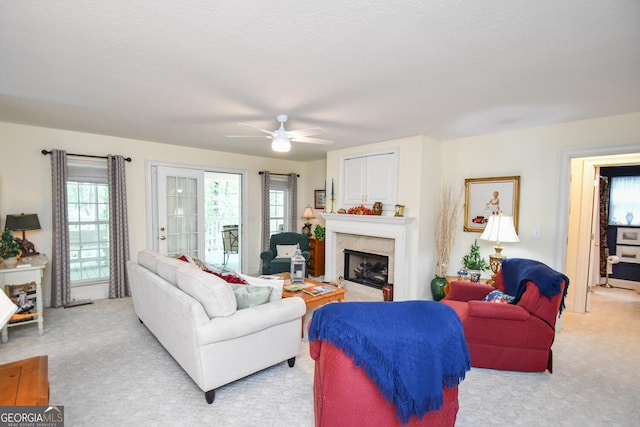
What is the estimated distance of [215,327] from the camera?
6.79 ft

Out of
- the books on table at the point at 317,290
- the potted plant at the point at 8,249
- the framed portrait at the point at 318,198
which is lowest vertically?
A: the books on table at the point at 317,290

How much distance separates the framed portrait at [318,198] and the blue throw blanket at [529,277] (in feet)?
11.9

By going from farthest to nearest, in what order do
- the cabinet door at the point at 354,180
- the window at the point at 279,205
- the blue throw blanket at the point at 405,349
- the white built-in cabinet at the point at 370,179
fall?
1. the window at the point at 279,205
2. the cabinet door at the point at 354,180
3. the white built-in cabinet at the point at 370,179
4. the blue throw blanket at the point at 405,349

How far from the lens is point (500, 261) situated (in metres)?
3.50

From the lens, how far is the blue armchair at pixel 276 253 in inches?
203

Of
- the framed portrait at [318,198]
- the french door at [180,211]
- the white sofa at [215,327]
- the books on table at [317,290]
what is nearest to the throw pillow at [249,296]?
the white sofa at [215,327]

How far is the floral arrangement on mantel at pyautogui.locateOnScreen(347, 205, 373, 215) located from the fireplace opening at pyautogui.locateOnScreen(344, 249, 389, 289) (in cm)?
72

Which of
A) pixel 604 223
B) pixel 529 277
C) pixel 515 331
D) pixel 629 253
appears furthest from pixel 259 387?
pixel 629 253

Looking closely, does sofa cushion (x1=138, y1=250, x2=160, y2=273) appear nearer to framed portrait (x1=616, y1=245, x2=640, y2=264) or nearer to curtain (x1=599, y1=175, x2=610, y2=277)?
curtain (x1=599, y1=175, x2=610, y2=277)

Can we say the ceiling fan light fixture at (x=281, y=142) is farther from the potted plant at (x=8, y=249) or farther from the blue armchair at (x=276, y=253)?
the potted plant at (x=8, y=249)

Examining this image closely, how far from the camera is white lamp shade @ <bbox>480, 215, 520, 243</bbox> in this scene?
3305 millimetres

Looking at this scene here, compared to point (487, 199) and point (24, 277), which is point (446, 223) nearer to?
point (487, 199)

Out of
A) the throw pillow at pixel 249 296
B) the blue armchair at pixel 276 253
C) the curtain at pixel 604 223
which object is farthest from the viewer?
the curtain at pixel 604 223

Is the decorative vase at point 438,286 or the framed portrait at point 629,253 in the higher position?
the framed portrait at point 629,253
